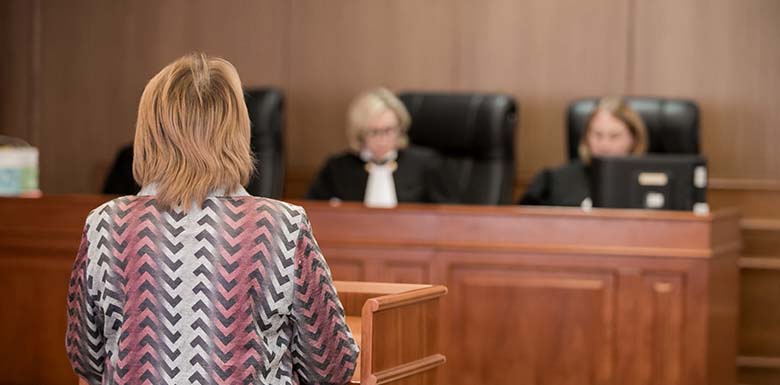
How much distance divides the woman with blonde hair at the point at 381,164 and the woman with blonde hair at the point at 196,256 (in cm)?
306

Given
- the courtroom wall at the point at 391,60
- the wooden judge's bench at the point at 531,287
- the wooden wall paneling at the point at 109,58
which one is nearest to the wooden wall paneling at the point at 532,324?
the wooden judge's bench at the point at 531,287

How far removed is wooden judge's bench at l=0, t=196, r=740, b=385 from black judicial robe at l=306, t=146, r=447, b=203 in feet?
3.31

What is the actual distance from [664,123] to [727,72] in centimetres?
70

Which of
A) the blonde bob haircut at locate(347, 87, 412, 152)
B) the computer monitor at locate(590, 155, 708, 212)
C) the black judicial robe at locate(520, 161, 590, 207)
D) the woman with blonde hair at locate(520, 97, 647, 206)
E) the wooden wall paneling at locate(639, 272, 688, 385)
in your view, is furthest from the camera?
the blonde bob haircut at locate(347, 87, 412, 152)

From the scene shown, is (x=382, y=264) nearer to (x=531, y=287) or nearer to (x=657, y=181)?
(x=531, y=287)

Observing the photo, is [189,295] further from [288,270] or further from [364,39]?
[364,39]

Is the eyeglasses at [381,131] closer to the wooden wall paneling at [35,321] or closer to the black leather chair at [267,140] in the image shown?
the black leather chair at [267,140]

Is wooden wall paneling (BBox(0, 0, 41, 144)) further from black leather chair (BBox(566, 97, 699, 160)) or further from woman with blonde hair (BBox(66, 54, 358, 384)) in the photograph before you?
woman with blonde hair (BBox(66, 54, 358, 384))

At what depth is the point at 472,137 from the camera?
5.04m

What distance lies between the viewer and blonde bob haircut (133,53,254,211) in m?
1.89

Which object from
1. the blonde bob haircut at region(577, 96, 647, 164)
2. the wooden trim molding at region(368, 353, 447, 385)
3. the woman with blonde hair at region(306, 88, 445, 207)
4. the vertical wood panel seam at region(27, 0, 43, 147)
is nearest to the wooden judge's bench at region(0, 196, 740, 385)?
the blonde bob haircut at region(577, 96, 647, 164)

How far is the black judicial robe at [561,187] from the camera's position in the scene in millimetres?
4855

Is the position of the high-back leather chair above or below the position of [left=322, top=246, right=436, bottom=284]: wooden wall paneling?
above

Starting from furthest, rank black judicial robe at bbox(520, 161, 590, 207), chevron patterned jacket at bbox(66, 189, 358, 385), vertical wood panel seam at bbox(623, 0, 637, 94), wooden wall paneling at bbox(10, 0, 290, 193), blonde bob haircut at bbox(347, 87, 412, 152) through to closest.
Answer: wooden wall paneling at bbox(10, 0, 290, 193)
vertical wood panel seam at bbox(623, 0, 637, 94)
blonde bob haircut at bbox(347, 87, 412, 152)
black judicial robe at bbox(520, 161, 590, 207)
chevron patterned jacket at bbox(66, 189, 358, 385)
